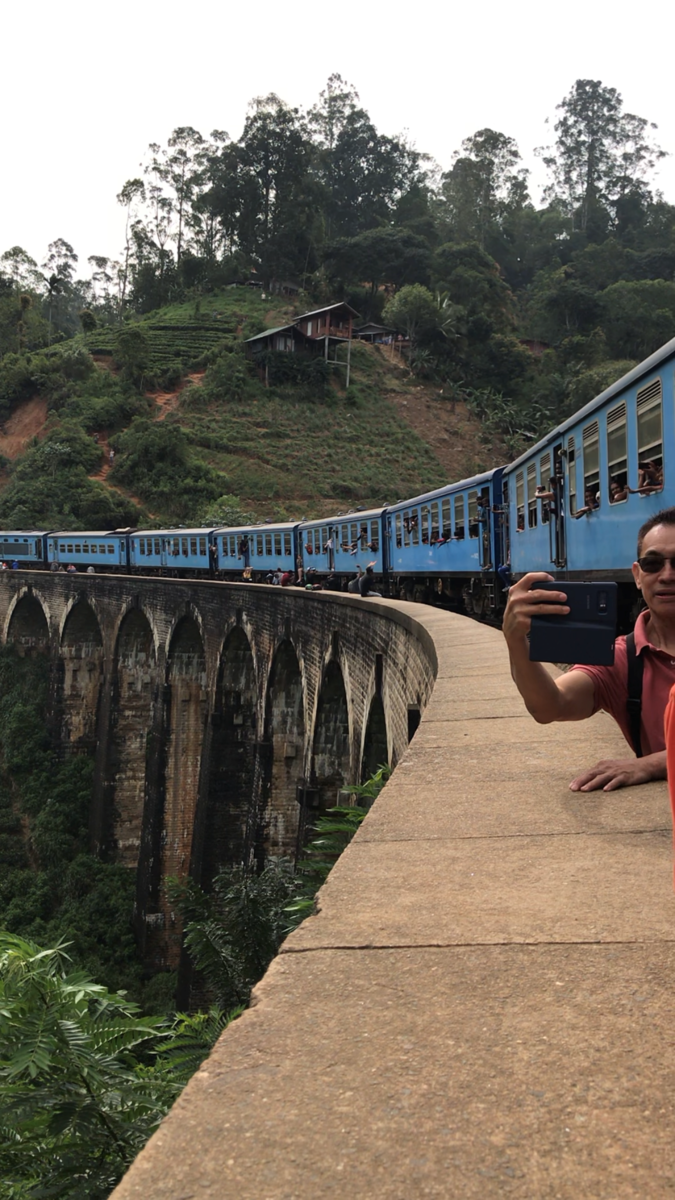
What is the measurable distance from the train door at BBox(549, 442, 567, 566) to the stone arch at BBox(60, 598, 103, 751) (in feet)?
79.0

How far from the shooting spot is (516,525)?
13.9 meters

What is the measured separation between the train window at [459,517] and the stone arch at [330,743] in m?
3.32

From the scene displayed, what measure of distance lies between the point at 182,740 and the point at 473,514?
12.8 m

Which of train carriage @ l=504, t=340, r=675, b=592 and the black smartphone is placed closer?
the black smartphone

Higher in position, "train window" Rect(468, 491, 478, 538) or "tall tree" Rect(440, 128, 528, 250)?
"tall tree" Rect(440, 128, 528, 250)

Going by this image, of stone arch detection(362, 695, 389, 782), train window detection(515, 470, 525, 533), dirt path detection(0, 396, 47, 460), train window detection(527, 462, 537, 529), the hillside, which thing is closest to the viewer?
stone arch detection(362, 695, 389, 782)

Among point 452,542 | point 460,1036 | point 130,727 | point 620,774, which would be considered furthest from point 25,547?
point 460,1036

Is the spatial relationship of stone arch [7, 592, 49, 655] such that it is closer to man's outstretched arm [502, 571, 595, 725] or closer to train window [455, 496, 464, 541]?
train window [455, 496, 464, 541]

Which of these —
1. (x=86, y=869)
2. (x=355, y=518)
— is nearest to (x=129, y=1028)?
(x=355, y=518)

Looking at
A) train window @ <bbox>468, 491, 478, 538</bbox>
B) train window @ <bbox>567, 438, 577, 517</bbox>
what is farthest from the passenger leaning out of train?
train window @ <bbox>468, 491, 478, 538</bbox>

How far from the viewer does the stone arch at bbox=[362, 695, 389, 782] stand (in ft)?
39.2

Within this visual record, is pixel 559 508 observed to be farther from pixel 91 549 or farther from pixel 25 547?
pixel 25 547

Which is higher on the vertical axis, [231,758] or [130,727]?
[231,758]

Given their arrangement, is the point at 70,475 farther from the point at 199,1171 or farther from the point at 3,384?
the point at 199,1171
